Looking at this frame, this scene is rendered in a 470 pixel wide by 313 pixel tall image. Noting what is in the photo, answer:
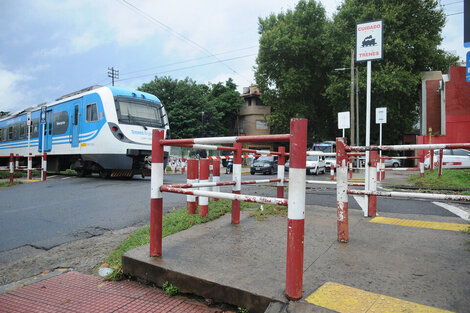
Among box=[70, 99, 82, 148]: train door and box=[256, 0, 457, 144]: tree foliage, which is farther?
box=[256, 0, 457, 144]: tree foliage

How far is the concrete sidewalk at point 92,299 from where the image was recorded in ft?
7.36

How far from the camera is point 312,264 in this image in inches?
104

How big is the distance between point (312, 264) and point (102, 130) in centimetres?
956

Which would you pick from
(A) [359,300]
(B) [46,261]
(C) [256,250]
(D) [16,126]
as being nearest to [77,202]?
(B) [46,261]

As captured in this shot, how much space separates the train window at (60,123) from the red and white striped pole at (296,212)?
493 inches

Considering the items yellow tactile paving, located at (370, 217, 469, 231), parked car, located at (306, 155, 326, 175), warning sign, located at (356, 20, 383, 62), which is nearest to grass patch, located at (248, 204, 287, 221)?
yellow tactile paving, located at (370, 217, 469, 231)

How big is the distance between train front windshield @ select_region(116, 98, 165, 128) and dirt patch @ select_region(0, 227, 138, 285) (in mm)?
7256

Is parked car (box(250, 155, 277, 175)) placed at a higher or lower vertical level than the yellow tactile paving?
higher

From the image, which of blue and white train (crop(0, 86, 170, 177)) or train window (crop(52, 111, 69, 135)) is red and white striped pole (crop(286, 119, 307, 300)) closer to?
blue and white train (crop(0, 86, 170, 177))

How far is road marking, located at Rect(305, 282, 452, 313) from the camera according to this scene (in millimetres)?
1864

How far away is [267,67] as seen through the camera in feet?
98.6

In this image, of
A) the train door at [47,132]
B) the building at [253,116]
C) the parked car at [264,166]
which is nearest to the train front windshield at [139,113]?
the train door at [47,132]

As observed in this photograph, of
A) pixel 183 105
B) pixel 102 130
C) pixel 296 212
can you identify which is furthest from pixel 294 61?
pixel 296 212

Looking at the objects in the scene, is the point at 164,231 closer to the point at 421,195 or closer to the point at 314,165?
the point at 421,195
